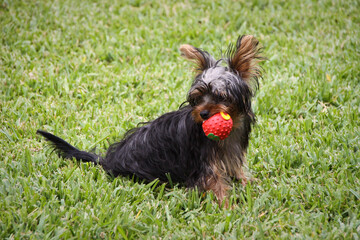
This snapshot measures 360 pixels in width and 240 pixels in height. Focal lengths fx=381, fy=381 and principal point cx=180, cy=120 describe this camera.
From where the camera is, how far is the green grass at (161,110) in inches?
148


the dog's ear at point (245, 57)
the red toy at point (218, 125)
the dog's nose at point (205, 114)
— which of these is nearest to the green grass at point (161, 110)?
the red toy at point (218, 125)

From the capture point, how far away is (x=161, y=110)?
20.1ft

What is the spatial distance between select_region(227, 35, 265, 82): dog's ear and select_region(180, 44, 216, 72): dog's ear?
0.68ft

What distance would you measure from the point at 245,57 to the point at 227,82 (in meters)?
0.38

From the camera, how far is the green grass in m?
3.75

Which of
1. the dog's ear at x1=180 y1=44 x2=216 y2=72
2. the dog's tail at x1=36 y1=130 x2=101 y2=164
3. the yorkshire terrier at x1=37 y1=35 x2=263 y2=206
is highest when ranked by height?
the dog's ear at x1=180 y1=44 x2=216 y2=72

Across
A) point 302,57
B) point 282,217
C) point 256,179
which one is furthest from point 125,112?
point 302,57

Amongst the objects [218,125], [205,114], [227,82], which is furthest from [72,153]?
[227,82]

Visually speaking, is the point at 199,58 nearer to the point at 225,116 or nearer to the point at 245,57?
the point at 245,57

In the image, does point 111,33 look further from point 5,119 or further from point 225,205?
point 225,205

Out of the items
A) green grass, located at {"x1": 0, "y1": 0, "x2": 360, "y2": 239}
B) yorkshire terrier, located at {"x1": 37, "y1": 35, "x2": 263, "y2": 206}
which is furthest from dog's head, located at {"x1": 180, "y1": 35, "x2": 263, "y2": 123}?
green grass, located at {"x1": 0, "y1": 0, "x2": 360, "y2": 239}

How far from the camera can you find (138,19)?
8.89 meters

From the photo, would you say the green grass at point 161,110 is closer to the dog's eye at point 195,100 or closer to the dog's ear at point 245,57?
the dog's eye at point 195,100

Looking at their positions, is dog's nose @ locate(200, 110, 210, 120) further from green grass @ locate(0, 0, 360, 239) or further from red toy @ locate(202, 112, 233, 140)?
green grass @ locate(0, 0, 360, 239)
